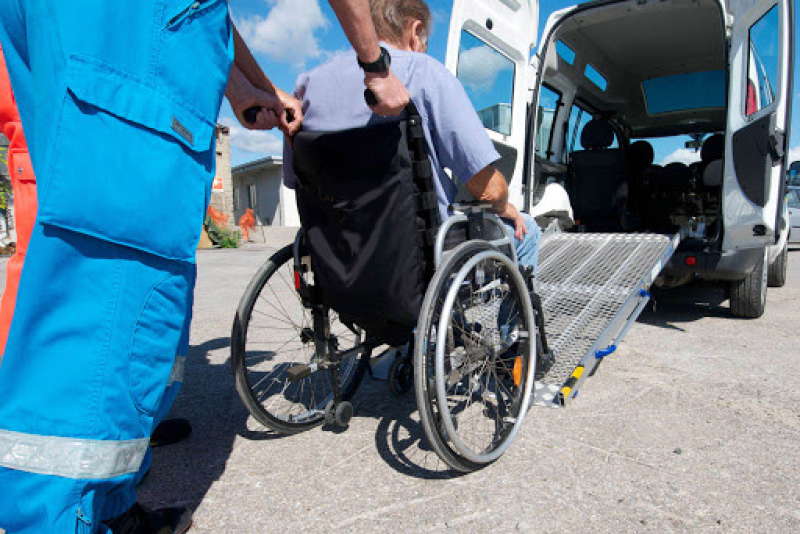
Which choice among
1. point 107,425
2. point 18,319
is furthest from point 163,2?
point 107,425

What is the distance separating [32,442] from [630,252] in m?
3.87

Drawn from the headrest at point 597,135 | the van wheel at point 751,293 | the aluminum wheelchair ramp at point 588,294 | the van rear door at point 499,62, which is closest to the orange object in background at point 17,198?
the aluminum wheelchair ramp at point 588,294

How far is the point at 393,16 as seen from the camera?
6.11ft

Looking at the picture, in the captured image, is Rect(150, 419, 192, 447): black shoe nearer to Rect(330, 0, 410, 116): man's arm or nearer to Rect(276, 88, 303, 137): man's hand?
Rect(276, 88, 303, 137): man's hand

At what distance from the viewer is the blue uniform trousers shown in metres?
1.04

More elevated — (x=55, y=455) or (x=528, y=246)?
(x=528, y=246)

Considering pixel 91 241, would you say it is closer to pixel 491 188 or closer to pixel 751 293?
pixel 491 188

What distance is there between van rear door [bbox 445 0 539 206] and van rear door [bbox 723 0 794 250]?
1.54m

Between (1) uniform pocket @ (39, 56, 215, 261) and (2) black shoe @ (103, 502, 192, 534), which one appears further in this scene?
(2) black shoe @ (103, 502, 192, 534)

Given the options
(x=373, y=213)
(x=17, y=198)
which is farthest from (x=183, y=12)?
(x=17, y=198)

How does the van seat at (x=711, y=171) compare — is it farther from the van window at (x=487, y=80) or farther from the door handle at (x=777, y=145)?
the van window at (x=487, y=80)

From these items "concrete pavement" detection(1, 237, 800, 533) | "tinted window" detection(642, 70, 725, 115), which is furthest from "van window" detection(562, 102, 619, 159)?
"concrete pavement" detection(1, 237, 800, 533)

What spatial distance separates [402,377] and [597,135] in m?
4.39

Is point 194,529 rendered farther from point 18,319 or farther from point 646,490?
point 646,490
